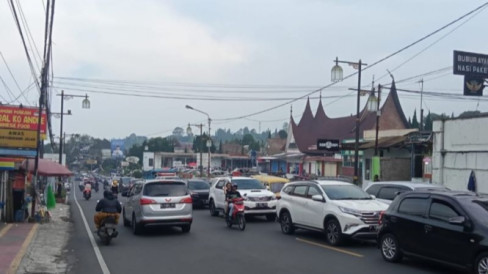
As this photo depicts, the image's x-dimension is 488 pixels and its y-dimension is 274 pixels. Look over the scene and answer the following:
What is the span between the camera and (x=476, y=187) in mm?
24969

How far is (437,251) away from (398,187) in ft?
20.7

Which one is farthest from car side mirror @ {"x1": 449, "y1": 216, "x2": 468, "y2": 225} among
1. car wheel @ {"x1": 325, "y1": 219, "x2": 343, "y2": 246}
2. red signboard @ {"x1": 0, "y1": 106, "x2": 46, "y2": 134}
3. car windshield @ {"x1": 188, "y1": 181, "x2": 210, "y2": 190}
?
car windshield @ {"x1": 188, "y1": 181, "x2": 210, "y2": 190}

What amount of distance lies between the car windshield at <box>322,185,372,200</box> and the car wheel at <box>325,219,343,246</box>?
0.80m

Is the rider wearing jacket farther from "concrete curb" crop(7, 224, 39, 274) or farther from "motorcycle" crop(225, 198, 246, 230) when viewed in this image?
"concrete curb" crop(7, 224, 39, 274)

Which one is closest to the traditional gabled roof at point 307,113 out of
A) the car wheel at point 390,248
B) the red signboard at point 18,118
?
the red signboard at point 18,118

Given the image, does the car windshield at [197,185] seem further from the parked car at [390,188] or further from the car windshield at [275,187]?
the parked car at [390,188]

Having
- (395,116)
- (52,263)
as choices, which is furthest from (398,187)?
(395,116)

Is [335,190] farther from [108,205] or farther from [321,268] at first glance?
[108,205]

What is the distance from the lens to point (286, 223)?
17859mm

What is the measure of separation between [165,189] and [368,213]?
23.0ft

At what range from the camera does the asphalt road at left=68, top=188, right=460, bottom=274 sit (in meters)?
11.7

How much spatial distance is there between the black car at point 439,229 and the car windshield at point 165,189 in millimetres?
7812

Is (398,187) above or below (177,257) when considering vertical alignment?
above

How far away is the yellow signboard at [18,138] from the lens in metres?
21.4
